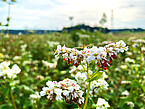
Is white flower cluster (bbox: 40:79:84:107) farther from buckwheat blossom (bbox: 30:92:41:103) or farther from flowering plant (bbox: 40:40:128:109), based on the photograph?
buckwheat blossom (bbox: 30:92:41:103)

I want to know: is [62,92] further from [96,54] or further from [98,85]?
[98,85]

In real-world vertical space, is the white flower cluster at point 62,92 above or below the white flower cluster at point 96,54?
below

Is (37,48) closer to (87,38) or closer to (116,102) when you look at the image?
(87,38)

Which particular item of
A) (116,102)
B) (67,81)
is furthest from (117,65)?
(67,81)

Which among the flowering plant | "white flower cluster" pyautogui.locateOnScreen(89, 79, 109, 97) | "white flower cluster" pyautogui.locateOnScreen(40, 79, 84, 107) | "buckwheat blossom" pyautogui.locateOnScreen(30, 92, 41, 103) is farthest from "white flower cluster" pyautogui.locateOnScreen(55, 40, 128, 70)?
"buckwheat blossom" pyautogui.locateOnScreen(30, 92, 41, 103)

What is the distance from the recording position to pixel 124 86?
4.20 metres

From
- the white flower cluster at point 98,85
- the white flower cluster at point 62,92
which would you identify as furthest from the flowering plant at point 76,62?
the white flower cluster at point 98,85

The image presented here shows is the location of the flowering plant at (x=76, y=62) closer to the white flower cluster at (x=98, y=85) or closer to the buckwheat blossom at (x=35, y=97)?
the white flower cluster at (x=98, y=85)

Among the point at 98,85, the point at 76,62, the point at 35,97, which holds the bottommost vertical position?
the point at 35,97

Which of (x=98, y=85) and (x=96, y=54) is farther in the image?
(x=98, y=85)

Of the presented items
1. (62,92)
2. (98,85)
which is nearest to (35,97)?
(98,85)

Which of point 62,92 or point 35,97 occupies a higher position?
point 62,92

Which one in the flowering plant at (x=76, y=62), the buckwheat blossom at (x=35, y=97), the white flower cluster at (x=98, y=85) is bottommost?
the buckwheat blossom at (x=35, y=97)

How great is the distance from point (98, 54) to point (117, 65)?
423cm
